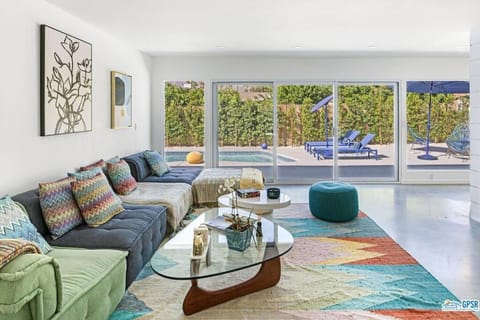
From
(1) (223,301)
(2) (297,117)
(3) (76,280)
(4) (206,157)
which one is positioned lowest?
(1) (223,301)

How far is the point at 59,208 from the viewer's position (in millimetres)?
3189

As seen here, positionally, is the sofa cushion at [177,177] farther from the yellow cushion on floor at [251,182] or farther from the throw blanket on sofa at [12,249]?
the throw blanket on sofa at [12,249]

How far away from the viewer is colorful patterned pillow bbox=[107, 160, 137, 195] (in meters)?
4.59

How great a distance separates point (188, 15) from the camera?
451cm

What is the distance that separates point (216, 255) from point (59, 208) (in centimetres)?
139

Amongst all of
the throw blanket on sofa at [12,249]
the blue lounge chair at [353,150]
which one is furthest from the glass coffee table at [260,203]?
the blue lounge chair at [353,150]

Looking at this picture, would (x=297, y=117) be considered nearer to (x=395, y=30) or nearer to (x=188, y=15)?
(x=395, y=30)

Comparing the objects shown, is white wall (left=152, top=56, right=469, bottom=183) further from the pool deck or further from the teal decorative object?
the teal decorative object

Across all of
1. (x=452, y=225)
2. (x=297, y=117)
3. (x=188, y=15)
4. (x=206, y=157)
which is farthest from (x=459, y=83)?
(x=188, y=15)

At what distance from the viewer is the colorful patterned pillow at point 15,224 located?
7.97 ft

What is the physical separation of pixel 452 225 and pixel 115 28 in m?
4.87

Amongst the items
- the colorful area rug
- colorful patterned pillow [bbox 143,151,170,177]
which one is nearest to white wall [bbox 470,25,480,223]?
the colorful area rug

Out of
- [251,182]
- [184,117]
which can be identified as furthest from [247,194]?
[184,117]

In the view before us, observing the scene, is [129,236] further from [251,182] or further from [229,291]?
[251,182]
